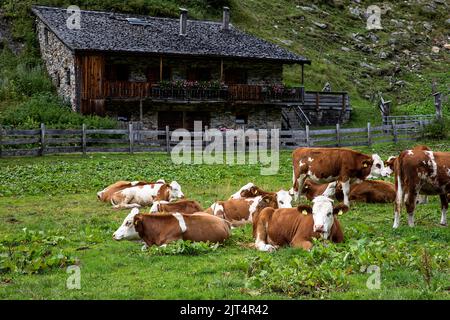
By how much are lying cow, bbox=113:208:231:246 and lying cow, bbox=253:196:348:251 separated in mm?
742

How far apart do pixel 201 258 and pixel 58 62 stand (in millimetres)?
32302

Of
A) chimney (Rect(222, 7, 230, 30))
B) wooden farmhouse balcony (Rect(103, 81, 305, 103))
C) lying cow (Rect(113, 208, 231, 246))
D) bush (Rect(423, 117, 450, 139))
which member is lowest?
lying cow (Rect(113, 208, 231, 246))

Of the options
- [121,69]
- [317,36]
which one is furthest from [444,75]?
[121,69]

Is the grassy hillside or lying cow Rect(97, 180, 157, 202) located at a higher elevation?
the grassy hillside

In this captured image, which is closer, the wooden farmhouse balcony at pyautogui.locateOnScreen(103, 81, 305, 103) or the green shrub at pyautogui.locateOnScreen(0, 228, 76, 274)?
the green shrub at pyautogui.locateOnScreen(0, 228, 76, 274)

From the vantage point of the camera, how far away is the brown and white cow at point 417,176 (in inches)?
451

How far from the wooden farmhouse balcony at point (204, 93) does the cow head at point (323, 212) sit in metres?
26.7

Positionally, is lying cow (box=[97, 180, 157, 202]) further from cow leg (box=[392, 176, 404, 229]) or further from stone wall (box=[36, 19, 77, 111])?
stone wall (box=[36, 19, 77, 111])

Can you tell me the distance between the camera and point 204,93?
1455 inches

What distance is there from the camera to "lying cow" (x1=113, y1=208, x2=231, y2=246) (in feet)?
33.0

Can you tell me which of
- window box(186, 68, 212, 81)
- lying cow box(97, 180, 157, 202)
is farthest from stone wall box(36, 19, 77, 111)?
lying cow box(97, 180, 157, 202)

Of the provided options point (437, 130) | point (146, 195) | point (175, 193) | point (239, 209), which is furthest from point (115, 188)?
point (437, 130)

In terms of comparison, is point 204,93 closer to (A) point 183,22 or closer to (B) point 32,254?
(A) point 183,22

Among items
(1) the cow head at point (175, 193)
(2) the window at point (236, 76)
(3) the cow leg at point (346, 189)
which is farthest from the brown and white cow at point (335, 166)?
(2) the window at point (236, 76)
